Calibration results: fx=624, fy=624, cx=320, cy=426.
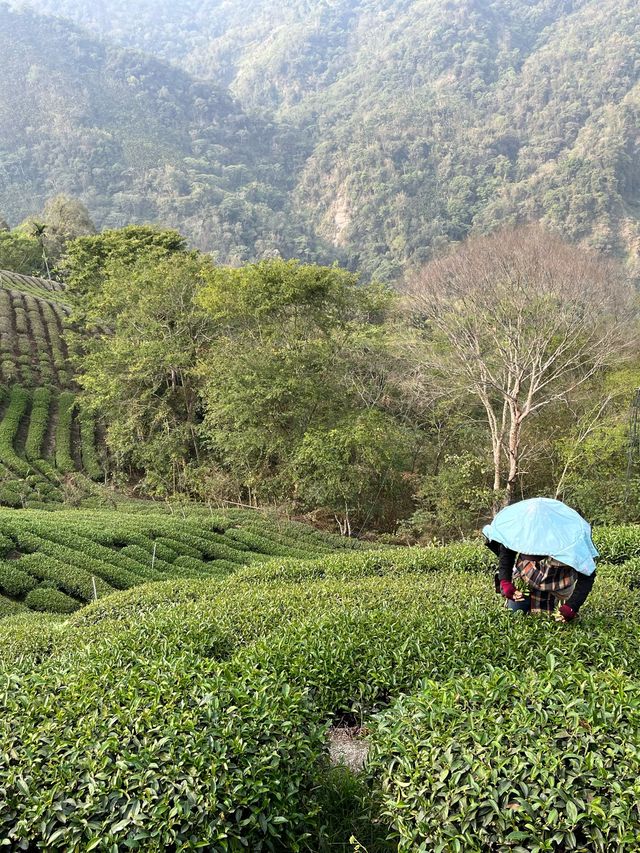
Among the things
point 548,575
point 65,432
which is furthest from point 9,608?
point 65,432

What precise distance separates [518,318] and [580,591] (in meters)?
14.0

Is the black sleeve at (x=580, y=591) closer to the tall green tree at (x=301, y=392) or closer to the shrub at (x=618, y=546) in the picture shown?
the shrub at (x=618, y=546)

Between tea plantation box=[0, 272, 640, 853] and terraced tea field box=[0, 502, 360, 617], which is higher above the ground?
tea plantation box=[0, 272, 640, 853]

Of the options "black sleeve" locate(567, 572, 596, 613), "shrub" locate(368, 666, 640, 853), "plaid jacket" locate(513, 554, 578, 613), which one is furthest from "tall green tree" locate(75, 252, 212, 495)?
"shrub" locate(368, 666, 640, 853)

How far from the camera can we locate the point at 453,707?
431cm

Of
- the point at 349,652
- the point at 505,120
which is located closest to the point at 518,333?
the point at 349,652

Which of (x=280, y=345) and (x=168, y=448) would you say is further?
(x=168, y=448)

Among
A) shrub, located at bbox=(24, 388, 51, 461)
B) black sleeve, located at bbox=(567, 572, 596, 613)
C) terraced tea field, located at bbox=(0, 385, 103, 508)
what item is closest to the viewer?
black sleeve, located at bbox=(567, 572, 596, 613)

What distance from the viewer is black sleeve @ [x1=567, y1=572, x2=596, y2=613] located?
554 cm

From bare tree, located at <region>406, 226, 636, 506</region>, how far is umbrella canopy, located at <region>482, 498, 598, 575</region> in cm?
1348

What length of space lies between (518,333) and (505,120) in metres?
106

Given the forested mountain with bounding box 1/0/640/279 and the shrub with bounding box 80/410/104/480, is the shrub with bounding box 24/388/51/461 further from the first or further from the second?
the forested mountain with bounding box 1/0/640/279

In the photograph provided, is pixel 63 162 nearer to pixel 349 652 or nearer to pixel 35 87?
pixel 35 87

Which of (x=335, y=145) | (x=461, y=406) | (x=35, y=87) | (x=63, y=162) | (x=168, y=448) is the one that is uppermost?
(x=35, y=87)
